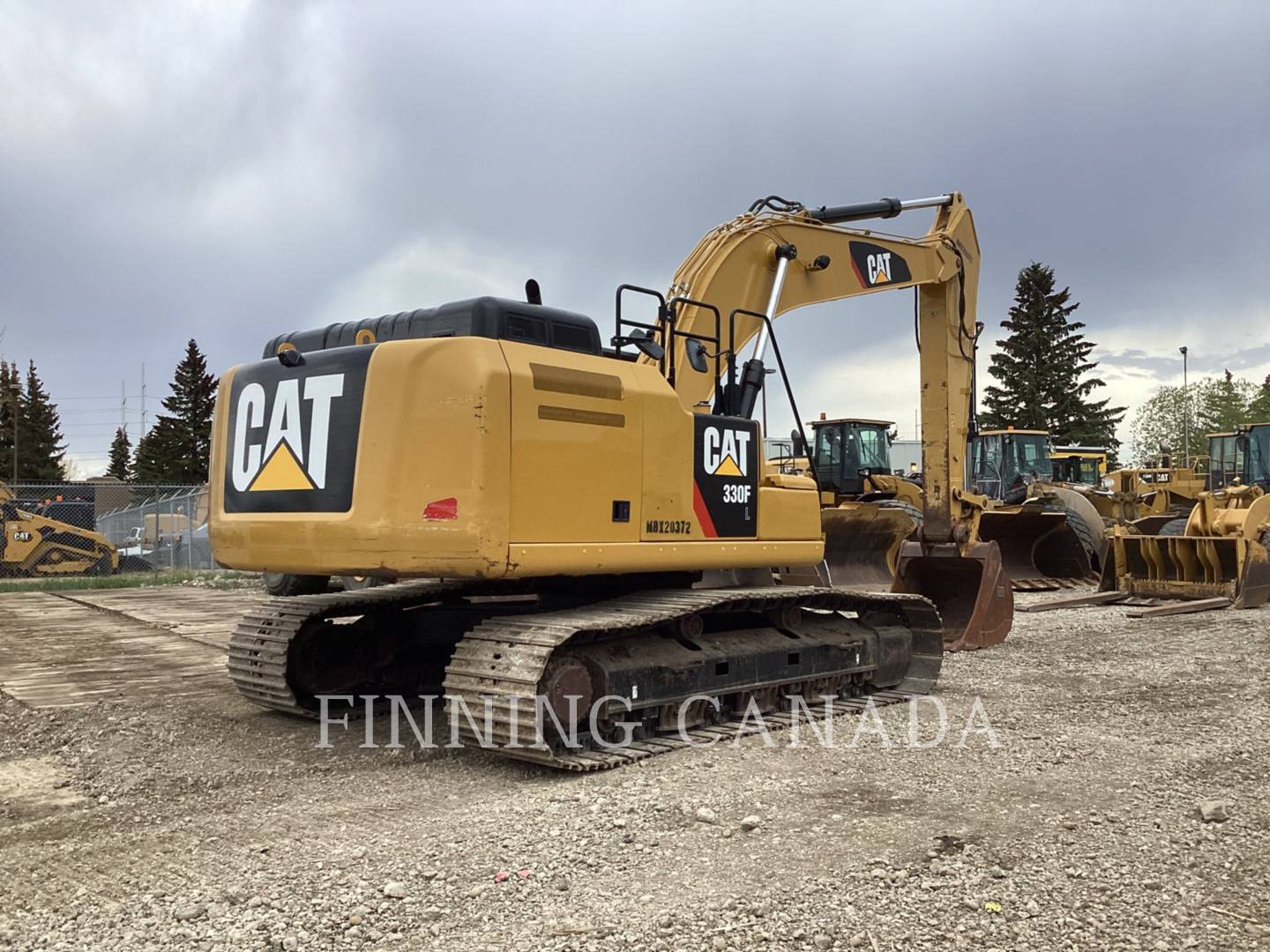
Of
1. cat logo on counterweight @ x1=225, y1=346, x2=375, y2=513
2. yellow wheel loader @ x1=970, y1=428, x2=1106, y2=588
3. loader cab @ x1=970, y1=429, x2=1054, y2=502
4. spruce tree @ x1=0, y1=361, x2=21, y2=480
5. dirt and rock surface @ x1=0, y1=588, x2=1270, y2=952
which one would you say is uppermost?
spruce tree @ x1=0, y1=361, x2=21, y2=480

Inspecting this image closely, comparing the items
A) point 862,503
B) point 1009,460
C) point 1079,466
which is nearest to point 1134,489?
point 1009,460

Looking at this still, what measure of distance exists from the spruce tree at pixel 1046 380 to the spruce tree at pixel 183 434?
118 ft

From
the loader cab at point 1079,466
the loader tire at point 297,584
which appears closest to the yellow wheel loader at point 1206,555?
the loader tire at point 297,584

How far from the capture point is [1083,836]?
14.1ft

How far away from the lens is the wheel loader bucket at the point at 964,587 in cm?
937

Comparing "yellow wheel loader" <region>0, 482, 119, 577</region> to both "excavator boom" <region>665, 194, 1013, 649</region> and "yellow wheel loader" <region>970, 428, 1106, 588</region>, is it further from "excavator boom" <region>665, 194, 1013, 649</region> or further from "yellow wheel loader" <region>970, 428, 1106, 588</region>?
"excavator boom" <region>665, 194, 1013, 649</region>

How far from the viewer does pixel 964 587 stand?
10.1m

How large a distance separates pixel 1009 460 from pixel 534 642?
1948 centimetres

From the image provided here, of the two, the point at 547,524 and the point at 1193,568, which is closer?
the point at 547,524

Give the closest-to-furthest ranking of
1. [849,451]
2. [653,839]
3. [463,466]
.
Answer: [653,839]
[463,466]
[849,451]

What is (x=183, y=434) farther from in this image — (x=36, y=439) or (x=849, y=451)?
(x=849, y=451)

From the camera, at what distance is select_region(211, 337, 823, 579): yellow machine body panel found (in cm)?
525

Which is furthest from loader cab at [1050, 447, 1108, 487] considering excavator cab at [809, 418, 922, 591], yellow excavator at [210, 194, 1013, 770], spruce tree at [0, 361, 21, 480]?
spruce tree at [0, 361, 21, 480]

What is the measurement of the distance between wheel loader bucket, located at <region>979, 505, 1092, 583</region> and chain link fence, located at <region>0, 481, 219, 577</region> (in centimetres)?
1409
